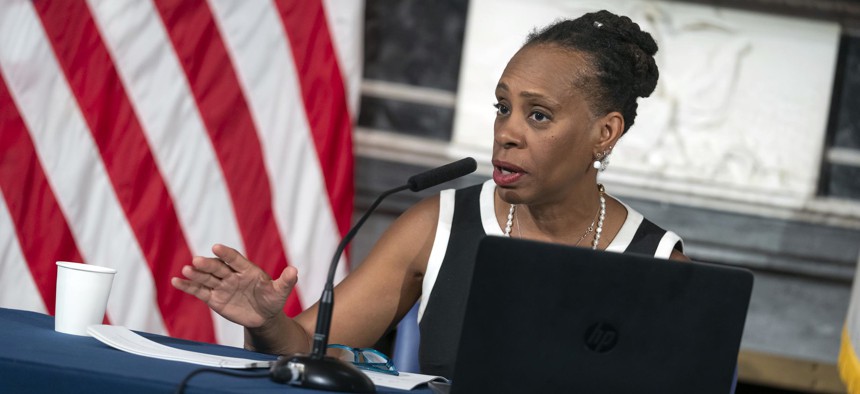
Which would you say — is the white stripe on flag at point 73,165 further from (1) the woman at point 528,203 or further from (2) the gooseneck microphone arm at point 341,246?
(2) the gooseneck microphone arm at point 341,246

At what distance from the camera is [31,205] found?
8.15 ft

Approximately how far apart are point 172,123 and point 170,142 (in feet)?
0.16

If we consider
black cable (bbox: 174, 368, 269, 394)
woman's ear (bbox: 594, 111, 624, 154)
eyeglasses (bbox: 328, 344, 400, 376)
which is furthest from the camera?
woman's ear (bbox: 594, 111, 624, 154)

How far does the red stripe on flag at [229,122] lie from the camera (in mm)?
2566

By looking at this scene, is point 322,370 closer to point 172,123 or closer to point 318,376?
point 318,376

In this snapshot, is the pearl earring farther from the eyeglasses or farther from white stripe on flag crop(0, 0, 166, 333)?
white stripe on flag crop(0, 0, 166, 333)

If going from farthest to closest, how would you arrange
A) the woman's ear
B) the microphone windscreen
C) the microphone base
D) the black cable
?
the woman's ear → the microphone windscreen → the microphone base → the black cable

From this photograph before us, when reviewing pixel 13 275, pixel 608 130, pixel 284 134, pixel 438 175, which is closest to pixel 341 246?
pixel 438 175

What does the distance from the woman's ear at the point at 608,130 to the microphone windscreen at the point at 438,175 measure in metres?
0.45

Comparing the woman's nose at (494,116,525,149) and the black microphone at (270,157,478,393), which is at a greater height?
the woman's nose at (494,116,525,149)

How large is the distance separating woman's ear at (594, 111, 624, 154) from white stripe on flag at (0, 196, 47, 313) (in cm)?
149

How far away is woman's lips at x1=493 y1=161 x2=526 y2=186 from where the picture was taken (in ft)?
5.33

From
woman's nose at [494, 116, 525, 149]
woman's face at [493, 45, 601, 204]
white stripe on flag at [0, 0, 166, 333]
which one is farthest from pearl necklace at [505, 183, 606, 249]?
white stripe on flag at [0, 0, 166, 333]

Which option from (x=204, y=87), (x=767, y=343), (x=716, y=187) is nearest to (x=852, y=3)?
(x=716, y=187)
